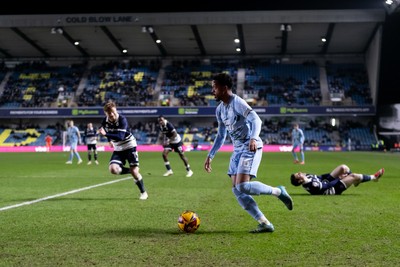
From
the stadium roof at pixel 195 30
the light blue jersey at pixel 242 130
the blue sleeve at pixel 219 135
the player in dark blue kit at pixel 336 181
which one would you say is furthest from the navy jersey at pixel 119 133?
the stadium roof at pixel 195 30

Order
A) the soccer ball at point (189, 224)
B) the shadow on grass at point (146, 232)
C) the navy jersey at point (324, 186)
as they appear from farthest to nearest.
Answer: the navy jersey at point (324, 186) → the soccer ball at point (189, 224) → the shadow on grass at point (146, 232)

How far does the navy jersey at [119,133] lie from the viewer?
11445 millimetres

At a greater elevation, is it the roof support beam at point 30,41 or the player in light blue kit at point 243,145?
the roof support beam at point 30,41

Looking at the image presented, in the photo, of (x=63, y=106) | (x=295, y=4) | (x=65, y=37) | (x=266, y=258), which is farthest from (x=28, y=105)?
(x=266, y=258)

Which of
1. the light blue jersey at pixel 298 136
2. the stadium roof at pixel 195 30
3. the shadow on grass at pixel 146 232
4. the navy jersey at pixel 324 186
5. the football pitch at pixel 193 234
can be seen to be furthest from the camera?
the stadium roof at pixel 195 30

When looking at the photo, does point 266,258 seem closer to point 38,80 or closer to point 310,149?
point 310,149

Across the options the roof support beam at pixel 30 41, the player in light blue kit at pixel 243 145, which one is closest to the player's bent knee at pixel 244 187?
the player in light blue kit at pixel 243 145

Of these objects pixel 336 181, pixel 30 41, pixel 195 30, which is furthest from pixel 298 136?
pixel 30 41

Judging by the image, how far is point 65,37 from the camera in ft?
208

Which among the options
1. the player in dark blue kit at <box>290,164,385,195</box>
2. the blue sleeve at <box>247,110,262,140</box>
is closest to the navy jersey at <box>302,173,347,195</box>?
the player in dark blue kit at <box>290,164,385,195</box>

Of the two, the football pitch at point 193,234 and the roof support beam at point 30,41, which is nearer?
the football pitch at point 193,234

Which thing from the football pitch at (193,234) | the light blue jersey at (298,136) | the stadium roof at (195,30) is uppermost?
the stadium roof at (195,30)

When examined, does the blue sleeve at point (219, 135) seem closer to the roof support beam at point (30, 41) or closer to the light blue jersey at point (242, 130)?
the light blue jersey at point (242, 130)

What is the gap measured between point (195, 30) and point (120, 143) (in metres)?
49.1
